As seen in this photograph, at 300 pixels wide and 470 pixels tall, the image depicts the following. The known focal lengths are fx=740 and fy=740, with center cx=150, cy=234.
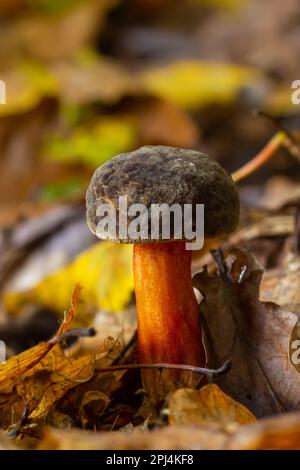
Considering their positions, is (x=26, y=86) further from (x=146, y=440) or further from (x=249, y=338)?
(x=146, y=440)

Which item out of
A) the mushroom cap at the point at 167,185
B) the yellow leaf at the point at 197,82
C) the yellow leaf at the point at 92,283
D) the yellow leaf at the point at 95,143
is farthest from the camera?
the yellow leaf at the point at 197,82

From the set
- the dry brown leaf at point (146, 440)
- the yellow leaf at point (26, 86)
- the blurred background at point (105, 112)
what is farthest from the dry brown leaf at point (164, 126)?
the dry brown leaf at point (146, 440)

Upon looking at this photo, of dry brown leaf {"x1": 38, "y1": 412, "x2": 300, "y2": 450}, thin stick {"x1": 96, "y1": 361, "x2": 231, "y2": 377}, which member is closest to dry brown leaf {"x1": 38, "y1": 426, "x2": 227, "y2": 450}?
dry brown leaf {"x1": 38, "y1": 412, "x2": 300, "y2": 450}

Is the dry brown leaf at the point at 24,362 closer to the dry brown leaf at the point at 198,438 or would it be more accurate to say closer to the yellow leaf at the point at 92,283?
the dry brown leaf at the point at 198,438

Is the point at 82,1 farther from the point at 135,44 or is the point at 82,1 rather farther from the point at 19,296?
the point at 19,296

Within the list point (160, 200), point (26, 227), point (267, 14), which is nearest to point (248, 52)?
point (267, 14)

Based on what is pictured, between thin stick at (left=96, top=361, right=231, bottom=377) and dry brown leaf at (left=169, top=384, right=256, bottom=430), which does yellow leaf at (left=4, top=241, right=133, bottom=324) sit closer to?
thin stick at (left=96, top=361, right=231, bottom=377)
